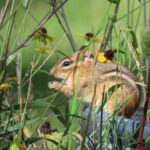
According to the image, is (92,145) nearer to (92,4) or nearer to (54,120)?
(54,120)

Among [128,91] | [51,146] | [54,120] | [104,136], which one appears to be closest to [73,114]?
[104,136]

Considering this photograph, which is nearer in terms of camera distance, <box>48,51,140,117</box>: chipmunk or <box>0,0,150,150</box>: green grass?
<box>0,0,150,150</box>: green grass

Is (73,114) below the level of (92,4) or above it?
below

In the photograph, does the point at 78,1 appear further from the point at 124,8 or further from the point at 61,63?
the point at 61,63

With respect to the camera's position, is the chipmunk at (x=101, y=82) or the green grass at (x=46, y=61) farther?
the chipmunk at (x=101, y=82)

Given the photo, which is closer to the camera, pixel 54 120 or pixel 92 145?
pixel 92 145

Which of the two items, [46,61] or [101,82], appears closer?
[46,61]

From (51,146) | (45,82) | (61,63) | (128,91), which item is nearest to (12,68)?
(45,82)

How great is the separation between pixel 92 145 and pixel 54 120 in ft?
7.53

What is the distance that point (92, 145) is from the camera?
2.62 metres

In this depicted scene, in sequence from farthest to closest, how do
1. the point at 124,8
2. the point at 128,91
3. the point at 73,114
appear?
the point at 124,8, the point at 128,91, the point at 73,114

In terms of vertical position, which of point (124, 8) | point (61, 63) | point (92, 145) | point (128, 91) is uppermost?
point (124, 8)

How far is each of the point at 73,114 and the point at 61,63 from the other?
6.21ft

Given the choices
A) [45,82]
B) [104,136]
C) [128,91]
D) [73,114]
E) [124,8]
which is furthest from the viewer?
[124,8]
